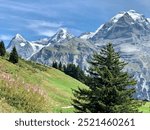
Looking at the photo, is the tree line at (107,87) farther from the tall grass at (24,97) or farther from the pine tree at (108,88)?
the tall grass at (24,97)

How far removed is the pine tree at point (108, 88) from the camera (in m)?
16.3

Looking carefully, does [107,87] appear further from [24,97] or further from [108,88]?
[24,97]

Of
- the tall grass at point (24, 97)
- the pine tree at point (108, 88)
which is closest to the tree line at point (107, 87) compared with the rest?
the pine tree at point (108, 88)

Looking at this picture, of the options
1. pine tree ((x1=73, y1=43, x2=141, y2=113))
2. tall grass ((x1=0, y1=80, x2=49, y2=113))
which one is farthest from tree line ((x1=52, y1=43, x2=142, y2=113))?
tall grass ((x1=0, y1=80, x2=49, y2=113))

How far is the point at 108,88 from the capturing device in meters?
16.2

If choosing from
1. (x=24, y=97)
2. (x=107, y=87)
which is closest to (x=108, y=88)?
(x=107, y=87)

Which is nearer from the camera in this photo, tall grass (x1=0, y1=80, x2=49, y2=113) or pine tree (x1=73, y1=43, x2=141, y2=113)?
tall grass (x1=0, y1=80, x2=49, y2=113)

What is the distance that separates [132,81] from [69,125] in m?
11.1

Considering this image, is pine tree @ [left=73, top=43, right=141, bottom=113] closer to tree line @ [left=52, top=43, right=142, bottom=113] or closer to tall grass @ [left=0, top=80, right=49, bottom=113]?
tree line @ [left=52, top=43, right=142, bottom=113]

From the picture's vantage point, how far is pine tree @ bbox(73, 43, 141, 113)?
16297 mm

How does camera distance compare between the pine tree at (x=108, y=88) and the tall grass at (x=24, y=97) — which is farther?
the pine tree at (x=108, y=88)

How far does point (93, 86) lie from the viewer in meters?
17.7

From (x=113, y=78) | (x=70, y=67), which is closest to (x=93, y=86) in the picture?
(x=113, y=78)

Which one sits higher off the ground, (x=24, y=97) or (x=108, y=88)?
(x=108, y=88)
